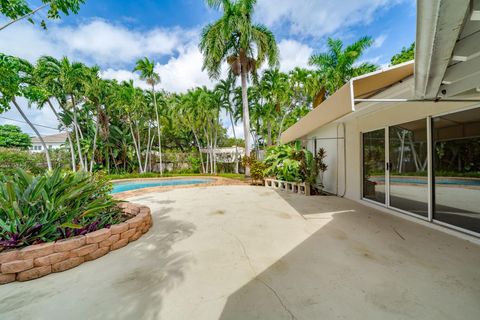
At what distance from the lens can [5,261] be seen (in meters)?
2.51

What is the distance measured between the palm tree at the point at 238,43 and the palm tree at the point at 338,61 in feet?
10.5

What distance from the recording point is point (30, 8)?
4.19 m

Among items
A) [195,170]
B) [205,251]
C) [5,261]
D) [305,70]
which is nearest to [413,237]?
[205,251]

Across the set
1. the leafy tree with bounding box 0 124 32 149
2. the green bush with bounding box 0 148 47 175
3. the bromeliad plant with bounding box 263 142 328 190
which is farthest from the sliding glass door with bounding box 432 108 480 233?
the leafy tree with bounding box 0 124 32 149

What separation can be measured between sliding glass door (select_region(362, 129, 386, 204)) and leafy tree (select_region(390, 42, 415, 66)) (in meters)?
13.0

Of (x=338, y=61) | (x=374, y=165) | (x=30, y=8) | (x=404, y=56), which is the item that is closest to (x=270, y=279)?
(x=374, y=165)

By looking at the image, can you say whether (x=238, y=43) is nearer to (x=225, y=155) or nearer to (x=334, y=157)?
(x=334, y=157)

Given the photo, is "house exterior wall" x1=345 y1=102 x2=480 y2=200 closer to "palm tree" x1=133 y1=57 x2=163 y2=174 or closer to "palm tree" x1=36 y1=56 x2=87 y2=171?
"palm tree" x1=36 y1=56 x2=87 y2=171

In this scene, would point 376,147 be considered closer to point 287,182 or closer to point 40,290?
point 287,182

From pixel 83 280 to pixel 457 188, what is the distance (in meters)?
7.55

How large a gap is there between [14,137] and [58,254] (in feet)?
134

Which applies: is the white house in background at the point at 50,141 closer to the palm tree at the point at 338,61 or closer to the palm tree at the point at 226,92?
the palm tree at the point at 226,92

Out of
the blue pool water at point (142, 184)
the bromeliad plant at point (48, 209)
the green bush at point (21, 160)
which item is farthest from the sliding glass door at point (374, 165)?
the green bush at point (21, 160)

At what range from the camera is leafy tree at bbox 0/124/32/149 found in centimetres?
2736
